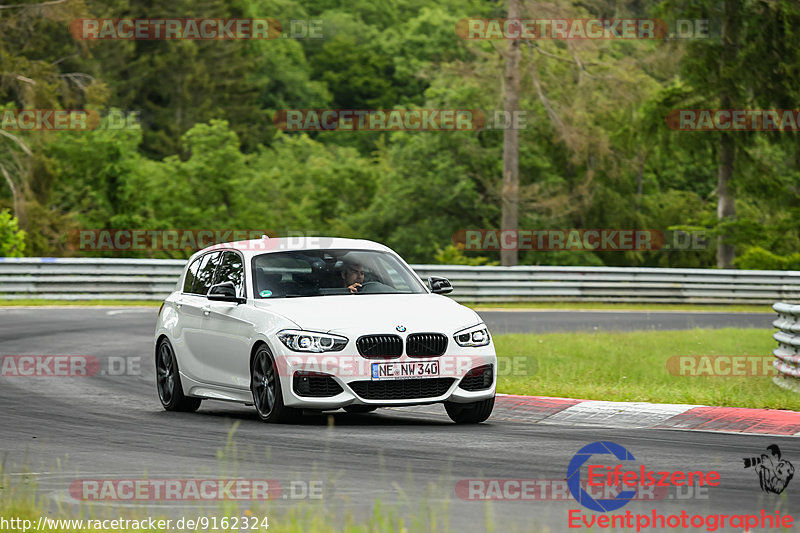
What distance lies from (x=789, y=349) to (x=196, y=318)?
252 inches

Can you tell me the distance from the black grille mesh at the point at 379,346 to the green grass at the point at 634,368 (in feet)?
9.56

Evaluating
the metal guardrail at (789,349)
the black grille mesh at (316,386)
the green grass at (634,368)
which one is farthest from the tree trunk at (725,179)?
the black grille mesh at (316,386)

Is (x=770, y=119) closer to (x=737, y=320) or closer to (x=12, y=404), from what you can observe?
(x=737, y=320)

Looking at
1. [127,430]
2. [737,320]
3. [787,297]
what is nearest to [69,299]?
[737,320]

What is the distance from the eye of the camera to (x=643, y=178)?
66312mm

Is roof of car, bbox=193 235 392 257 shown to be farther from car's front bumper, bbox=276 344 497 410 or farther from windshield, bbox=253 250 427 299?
car's front bumper, bbox=276 344 497 410

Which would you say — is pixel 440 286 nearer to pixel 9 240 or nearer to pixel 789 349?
pixel 789 349

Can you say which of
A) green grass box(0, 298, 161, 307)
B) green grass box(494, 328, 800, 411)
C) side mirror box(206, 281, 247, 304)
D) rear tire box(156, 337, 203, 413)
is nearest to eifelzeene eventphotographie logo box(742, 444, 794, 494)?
green grass box(494, 328, 800, 411)

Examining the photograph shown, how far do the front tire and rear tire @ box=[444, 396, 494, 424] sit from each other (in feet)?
4.47

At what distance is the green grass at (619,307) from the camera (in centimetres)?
3397

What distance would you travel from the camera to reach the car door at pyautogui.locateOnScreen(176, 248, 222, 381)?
42.1ft

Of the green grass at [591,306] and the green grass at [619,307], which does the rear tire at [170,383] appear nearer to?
the green grass at [591,306]

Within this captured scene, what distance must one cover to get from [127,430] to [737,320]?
2061 cm

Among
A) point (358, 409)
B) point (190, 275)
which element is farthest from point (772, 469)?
point (190, 275)
